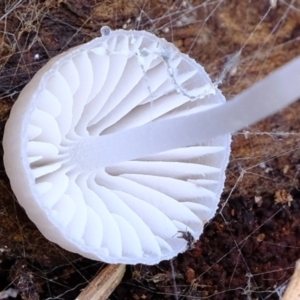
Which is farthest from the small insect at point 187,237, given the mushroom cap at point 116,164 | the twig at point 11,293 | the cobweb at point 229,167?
the twig at point 11,293

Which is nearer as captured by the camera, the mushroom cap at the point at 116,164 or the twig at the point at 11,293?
the mushroom cap at the point at 116,164

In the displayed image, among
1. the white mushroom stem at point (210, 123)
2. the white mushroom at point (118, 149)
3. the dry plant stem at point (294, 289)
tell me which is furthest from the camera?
the dry plant stem at point (294, 289)

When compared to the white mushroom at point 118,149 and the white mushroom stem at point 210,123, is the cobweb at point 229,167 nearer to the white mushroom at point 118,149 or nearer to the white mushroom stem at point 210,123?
the white mushroom at point 118,149

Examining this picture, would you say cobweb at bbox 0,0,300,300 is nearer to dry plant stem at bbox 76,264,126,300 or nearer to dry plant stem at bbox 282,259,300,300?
dry plant stem at bbox 76,264,126,300

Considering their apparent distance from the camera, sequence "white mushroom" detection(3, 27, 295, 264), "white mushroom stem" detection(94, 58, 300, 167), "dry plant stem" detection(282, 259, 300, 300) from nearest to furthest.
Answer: "white mushroom stem" detection(94, 58, 300, 167) < "white mushroom" detection(3, 27, 295, 264) < "dry plant stem" detection(282, 259, 300, 300)

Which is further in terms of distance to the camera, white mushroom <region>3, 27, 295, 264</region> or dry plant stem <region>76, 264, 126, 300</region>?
dry plant stem <region>76, 264, 126, 300</region>

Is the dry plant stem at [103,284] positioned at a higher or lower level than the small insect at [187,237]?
lower

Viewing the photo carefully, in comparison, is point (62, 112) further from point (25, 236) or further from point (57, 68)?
point (25, 236)

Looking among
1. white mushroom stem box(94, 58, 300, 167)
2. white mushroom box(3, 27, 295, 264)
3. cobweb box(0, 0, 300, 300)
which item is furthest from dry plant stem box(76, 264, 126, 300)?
white mushroom stem box(94, 58, 300, 167)

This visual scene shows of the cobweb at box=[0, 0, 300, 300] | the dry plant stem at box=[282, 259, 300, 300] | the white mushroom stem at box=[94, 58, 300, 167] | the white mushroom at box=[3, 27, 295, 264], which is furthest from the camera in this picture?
the cobweb at box=[0, 0, 300, 300]
